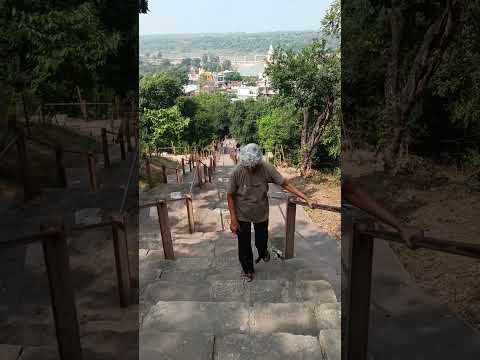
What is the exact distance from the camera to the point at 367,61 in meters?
3.24

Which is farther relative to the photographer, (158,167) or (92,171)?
(158,167)

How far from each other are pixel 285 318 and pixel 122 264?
793 mm

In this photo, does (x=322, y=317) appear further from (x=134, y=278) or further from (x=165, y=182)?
Result: (x=165, y=182)

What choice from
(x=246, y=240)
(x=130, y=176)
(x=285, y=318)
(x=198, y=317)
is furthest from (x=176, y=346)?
(x=130, y=176)

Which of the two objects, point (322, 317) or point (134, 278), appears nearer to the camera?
point (322, 317)

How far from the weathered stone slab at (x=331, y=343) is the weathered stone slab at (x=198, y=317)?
31cm

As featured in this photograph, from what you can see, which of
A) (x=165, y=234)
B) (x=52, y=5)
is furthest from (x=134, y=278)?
(x=52, y=5)

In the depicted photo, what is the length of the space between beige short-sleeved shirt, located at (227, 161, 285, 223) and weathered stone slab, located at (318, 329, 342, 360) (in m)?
0.77

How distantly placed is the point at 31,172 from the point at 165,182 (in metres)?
2.90

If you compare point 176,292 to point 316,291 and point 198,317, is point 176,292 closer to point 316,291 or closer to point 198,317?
point 198,317

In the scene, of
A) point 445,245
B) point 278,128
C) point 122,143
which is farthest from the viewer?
point 278,128

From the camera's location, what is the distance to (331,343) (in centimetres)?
154

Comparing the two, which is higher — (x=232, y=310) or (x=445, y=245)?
(x=445, y=245)

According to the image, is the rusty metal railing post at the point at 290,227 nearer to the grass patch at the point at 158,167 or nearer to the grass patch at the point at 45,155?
the grass patch at the point at 45,155
